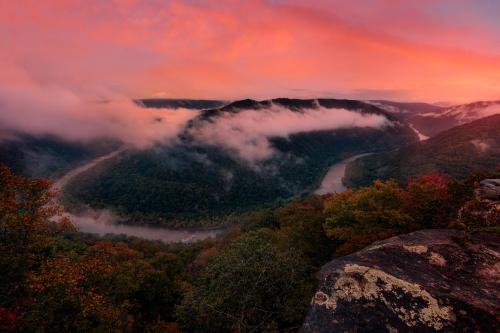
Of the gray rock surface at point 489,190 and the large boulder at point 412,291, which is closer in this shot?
the large boulder at point 412,291

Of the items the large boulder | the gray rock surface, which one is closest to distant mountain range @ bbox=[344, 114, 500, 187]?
the gray rock surface

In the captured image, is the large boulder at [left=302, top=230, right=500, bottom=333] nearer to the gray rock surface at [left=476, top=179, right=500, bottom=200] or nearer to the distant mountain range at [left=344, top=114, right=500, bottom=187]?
the gray rock surface at [left=476, top=179, right=500, bottom=200]

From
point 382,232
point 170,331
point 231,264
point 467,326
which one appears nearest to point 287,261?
point 231,264

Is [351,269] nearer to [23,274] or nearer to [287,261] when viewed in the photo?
[287,261]

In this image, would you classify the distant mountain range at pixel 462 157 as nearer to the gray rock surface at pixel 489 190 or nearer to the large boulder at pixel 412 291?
the gray rock surface at pixel 489 190

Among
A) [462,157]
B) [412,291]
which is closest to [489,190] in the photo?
[412,291]

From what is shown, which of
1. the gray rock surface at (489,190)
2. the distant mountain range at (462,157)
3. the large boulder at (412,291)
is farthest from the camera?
the distant mountain range at (462,157)

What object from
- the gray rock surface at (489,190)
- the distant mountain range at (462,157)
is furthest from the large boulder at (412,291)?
the distant mountain range at (462,157)

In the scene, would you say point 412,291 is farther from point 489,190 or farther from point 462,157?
point 462,157
